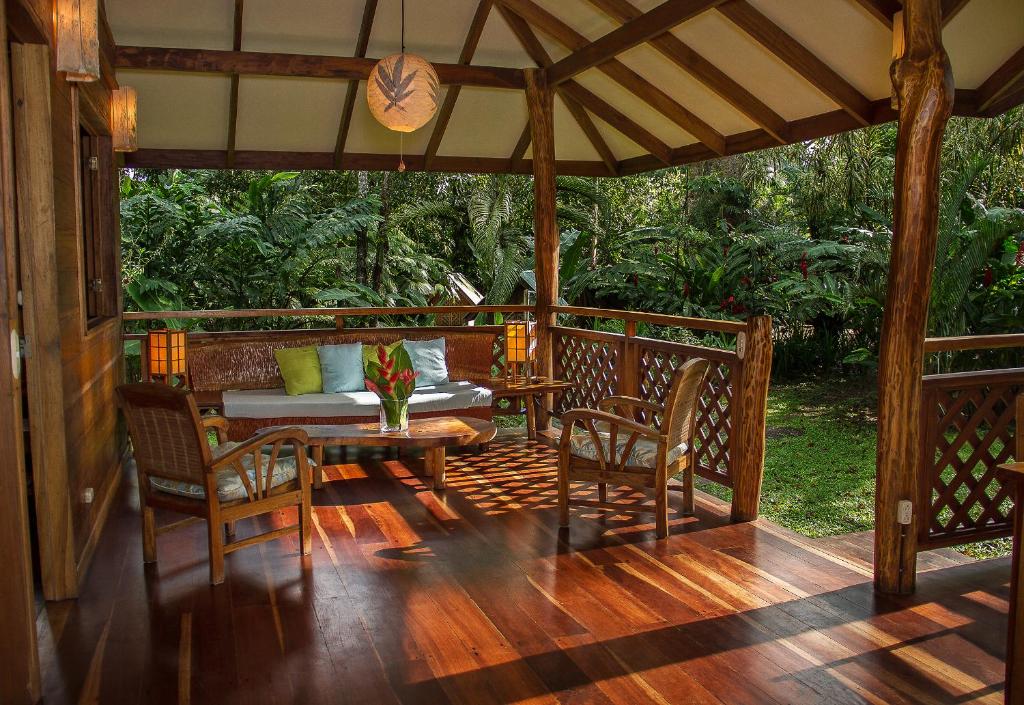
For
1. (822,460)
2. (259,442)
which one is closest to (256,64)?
(259,442)

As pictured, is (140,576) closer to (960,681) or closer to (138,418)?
(138,418)

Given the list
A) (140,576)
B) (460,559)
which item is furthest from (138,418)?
(460,559)

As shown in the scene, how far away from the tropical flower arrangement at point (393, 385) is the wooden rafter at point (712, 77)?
2723 mm

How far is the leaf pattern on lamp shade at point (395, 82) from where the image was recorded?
5215 mm

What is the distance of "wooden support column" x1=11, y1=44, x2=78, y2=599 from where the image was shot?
11.6 feet

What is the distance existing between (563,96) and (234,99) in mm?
2727

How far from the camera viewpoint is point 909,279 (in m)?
3.70

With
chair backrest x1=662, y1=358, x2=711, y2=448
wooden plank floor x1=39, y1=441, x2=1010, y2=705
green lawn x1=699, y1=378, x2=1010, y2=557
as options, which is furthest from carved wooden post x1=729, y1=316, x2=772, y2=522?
green lawn x1=699, y1=378, x2=1010, y2=557

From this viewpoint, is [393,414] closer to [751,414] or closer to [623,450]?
[623,450]

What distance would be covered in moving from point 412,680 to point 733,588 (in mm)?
1576

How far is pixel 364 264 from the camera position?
11008 mm

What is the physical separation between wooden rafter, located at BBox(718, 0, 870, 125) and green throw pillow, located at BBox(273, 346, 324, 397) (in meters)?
3.79

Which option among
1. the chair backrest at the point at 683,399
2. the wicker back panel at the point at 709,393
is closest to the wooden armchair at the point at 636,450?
the chair backrest at the point at 683,399

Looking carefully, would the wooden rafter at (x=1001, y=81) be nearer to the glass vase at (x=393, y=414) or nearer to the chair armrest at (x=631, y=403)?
the chair armrest at (x=631, y=403)
